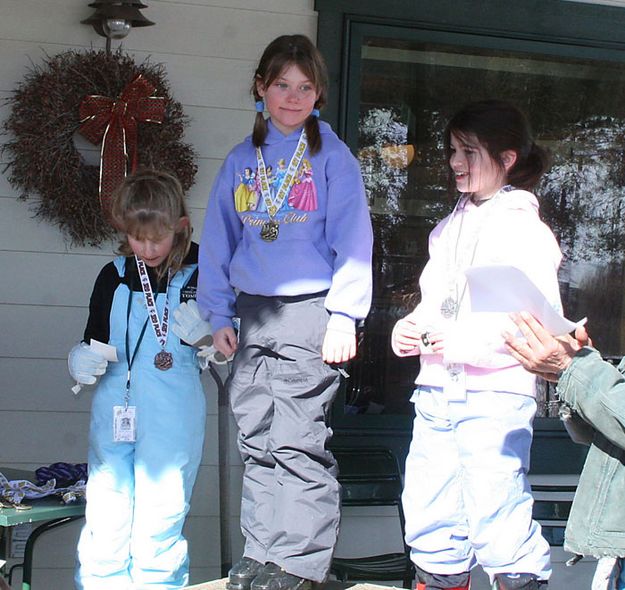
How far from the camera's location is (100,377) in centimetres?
313

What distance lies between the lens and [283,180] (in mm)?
2904

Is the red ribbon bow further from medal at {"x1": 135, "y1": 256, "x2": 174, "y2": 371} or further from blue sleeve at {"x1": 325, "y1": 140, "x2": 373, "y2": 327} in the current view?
blue sleeve at {"x1": 325, "y1": 140, "x2": 373, "y2": 327}

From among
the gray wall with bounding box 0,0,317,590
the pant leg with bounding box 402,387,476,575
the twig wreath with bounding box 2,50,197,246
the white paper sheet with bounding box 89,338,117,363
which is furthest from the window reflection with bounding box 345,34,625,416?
the pant leg with bounding box 402,387,476,575

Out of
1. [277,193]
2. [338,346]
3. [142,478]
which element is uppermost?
[277,193]

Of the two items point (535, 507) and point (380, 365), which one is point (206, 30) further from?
point (535, 507)

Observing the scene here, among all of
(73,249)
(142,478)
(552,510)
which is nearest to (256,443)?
(142,478)

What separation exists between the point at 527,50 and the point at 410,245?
965 mm

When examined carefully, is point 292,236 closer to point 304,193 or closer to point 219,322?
point 304,193

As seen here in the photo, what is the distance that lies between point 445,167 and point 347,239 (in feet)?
5.52

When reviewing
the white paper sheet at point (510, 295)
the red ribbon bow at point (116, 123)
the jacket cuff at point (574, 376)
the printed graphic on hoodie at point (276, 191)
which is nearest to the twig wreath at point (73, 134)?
the red ribbon bow at point (116, 123)

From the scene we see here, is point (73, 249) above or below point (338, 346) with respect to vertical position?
above

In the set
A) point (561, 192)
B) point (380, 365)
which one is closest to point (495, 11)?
point (561, 192)

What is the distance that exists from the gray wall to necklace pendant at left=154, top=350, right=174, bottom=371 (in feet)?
3.00

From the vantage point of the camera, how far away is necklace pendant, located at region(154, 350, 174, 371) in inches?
120
